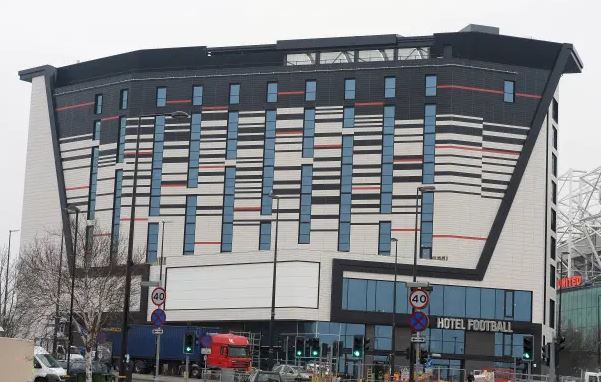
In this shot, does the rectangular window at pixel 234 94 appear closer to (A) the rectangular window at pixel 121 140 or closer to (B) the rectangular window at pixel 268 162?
(B) the rectangular window at pixel 268 162

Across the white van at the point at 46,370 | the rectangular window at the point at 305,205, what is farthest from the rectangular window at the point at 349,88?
the white van at the point at 46,370

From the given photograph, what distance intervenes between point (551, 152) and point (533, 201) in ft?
22.5

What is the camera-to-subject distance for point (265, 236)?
123375 mm

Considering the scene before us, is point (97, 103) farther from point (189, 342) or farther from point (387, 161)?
point (189, 342)

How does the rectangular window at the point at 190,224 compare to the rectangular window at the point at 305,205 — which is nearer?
the rectangular window at the point at 305,205

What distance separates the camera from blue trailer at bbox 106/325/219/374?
99750 millimetres

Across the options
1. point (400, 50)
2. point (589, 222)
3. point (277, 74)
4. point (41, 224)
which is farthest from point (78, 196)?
point (589, 222)

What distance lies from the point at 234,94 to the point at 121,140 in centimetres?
1450

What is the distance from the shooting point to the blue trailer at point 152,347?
99.8m

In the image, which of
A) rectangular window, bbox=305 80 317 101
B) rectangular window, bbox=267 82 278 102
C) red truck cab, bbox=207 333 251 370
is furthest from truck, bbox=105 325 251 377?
rectangular window, bbox=267 82 278 102

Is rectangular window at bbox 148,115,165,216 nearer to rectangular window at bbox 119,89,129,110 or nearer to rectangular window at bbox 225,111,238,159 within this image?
rectangular window at bbox 119,89,129,110

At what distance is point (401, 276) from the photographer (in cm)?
11319

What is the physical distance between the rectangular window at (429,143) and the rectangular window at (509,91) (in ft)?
24.5

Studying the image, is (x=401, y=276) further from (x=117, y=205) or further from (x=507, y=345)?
(x=117, y=205)
